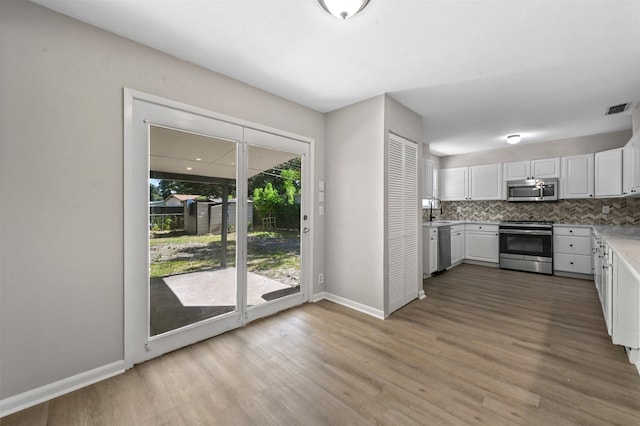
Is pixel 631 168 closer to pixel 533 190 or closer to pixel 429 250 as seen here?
pixel 533 190

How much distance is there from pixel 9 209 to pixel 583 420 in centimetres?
363

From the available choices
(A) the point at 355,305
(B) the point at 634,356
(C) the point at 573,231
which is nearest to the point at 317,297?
(A) the point at 355,305

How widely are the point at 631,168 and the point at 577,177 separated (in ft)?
→ 4.27

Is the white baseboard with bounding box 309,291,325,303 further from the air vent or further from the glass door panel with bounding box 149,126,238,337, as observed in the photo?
the air vent

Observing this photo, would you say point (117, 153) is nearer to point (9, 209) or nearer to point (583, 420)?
point (9, 209)

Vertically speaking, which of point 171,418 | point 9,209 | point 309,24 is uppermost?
point 309,24

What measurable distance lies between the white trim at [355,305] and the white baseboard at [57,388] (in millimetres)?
2231

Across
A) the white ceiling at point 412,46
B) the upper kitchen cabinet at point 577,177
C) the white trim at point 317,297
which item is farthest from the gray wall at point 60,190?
the upper kitchen cabinet at point 577,177

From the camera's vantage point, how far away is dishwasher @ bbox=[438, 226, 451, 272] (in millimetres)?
4711

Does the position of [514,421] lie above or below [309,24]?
below

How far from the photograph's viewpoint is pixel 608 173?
408 cm

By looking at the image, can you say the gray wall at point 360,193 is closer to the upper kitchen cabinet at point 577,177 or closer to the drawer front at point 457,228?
the drawer front at point 457,228

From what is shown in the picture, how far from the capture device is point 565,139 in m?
4.78

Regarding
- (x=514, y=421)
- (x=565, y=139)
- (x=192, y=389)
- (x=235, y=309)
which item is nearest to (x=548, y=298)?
(x=514, y=421)
